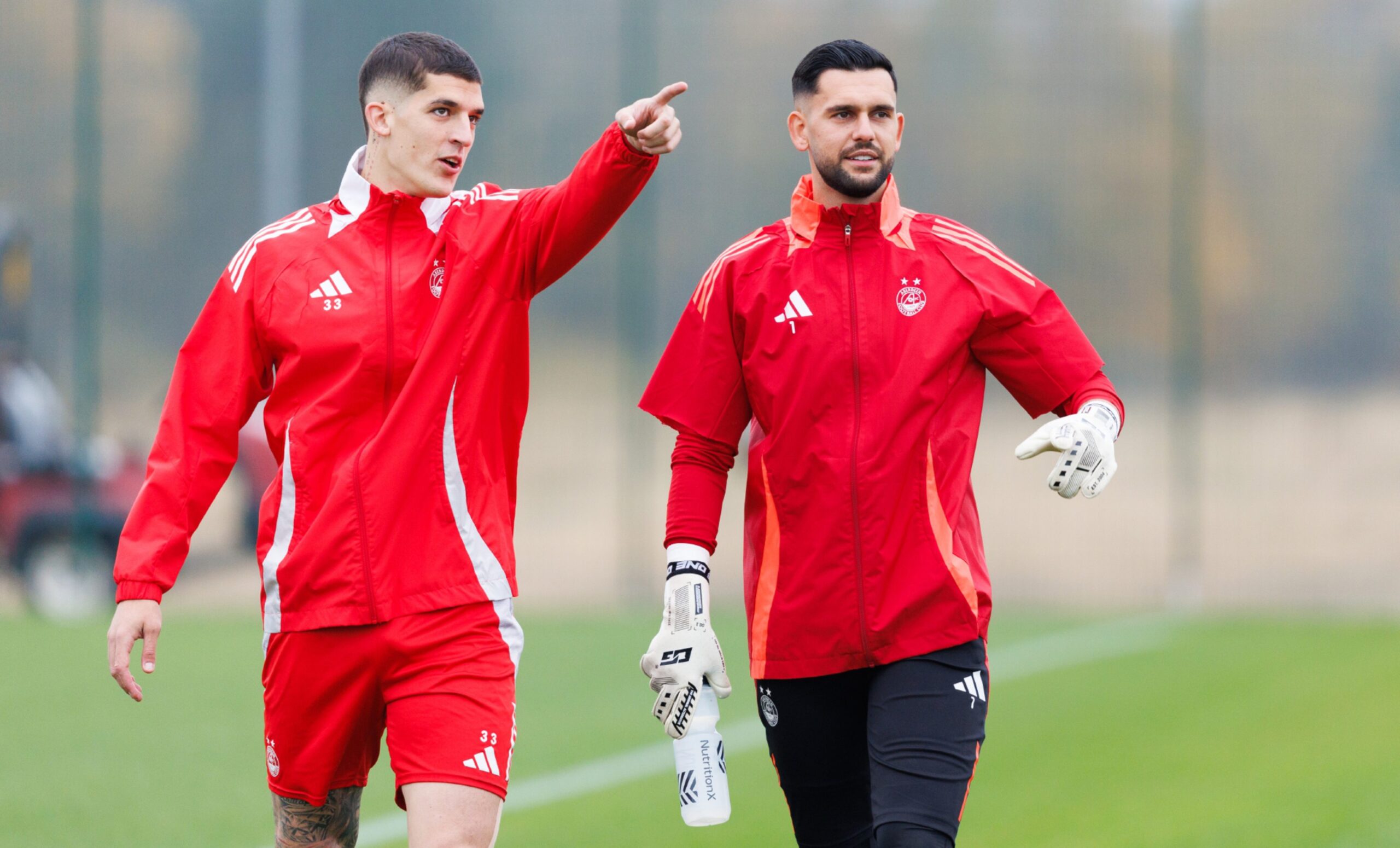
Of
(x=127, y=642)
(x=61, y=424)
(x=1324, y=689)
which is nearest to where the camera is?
(x=127, y=642)

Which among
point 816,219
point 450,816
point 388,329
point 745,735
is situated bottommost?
point 745,735

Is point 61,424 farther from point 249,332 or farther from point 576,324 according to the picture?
point 249,332

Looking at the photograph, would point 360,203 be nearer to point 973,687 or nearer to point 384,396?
point 384,396

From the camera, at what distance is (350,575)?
13.4 feet

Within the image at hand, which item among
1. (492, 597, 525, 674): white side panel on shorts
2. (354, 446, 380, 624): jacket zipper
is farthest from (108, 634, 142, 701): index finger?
(492, 597, 525, 674): white side panel on shorts

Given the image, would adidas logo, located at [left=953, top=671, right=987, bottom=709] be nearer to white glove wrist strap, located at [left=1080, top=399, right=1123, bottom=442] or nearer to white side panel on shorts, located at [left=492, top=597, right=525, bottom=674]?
white glove wrist strap, located at [left=1080, top=399, right=1123, bottom=442]

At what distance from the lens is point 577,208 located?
418cm

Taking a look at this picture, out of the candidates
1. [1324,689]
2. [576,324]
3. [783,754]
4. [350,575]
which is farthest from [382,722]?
[576,324]

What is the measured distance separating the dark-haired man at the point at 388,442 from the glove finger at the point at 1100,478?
1.20 meters

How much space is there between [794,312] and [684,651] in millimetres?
839

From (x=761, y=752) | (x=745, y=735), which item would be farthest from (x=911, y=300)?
(x=745, y=735)

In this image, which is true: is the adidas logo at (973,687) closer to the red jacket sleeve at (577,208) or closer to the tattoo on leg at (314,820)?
the red jacket sleeve at (577,208)

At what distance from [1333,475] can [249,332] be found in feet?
44.1

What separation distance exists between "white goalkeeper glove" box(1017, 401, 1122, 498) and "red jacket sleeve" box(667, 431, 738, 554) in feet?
2.53
